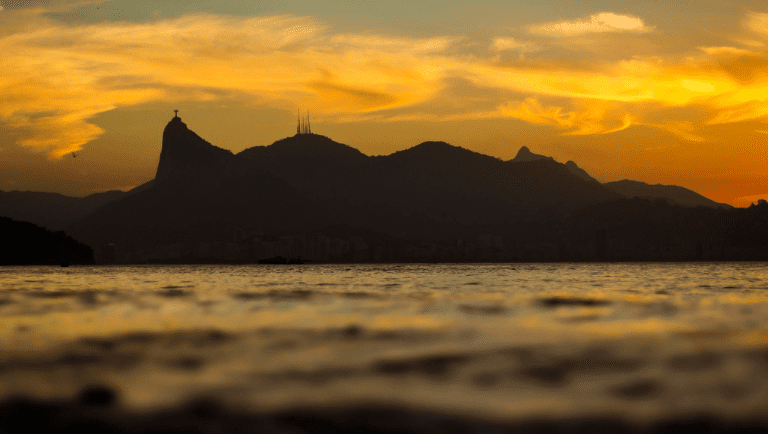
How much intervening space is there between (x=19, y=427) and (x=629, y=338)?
19.4m

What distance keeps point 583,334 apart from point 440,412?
14.6 m

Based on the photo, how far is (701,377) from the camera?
1650 cm

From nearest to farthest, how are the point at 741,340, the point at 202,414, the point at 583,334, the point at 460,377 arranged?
the point at 202,414, the point at 460,377, the point at 741,340, the point at 583,334

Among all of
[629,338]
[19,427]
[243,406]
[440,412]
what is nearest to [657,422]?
[440,412]

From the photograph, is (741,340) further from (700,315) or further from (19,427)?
(19,427)

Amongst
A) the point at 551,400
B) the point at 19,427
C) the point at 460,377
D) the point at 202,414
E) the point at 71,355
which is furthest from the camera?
the point at 71,355

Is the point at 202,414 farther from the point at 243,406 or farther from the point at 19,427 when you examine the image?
the point at 19,427

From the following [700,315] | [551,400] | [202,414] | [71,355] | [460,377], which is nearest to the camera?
[202,414]

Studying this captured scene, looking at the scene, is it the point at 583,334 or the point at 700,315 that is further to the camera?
the point at 700,315

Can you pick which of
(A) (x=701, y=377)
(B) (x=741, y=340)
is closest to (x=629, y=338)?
(B) (x=741, y=340)

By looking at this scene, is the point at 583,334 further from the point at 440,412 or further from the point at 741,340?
the point at 440,412

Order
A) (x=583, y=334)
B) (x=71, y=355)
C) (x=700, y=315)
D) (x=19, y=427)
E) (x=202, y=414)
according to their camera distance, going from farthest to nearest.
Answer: (x=700, y=315), (x=583, y=334), (x=71, y=355), (x=202, y=414), (x=19, y=427)

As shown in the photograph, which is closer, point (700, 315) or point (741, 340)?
point (741, 340)

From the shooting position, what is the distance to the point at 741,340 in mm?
23750
